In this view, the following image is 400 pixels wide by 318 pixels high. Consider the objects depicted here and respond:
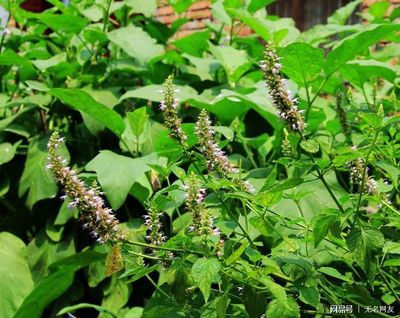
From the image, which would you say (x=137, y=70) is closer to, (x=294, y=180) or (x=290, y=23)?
(x=290, y=23)

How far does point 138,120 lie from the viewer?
2020 millimetres

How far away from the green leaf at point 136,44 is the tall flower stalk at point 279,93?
1286 millimetres

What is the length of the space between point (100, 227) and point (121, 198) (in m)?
0.48

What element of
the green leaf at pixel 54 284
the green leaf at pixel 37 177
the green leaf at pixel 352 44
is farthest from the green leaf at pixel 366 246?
the green leaf at pixel 37 177

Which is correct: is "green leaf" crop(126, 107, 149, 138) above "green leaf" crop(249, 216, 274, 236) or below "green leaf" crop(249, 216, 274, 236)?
below

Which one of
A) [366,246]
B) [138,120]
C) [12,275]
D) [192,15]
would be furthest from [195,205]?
[192,15]

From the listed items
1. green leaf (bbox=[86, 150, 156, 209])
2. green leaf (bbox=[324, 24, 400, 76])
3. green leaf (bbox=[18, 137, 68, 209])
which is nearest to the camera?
green leaf (bbox=[324, 24, 400, 76])

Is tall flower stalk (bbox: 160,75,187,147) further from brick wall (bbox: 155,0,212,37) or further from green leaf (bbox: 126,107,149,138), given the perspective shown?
brick wall (bbox: 155,0,212,37)

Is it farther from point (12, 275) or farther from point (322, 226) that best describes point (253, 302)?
point (12, 275)

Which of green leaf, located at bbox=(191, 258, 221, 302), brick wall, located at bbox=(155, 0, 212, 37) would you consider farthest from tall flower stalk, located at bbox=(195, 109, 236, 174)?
brick wall, located at bbox=(155, 0, 212, 37)

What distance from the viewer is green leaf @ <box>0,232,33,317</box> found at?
2129 millimetres

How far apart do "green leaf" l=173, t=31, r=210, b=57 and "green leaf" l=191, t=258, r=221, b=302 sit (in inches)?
69.7

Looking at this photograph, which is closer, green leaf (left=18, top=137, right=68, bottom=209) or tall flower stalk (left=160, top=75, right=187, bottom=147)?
tall flower stalk (left=160, top=75, right=187, bottom=147)

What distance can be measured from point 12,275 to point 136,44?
1002mm
